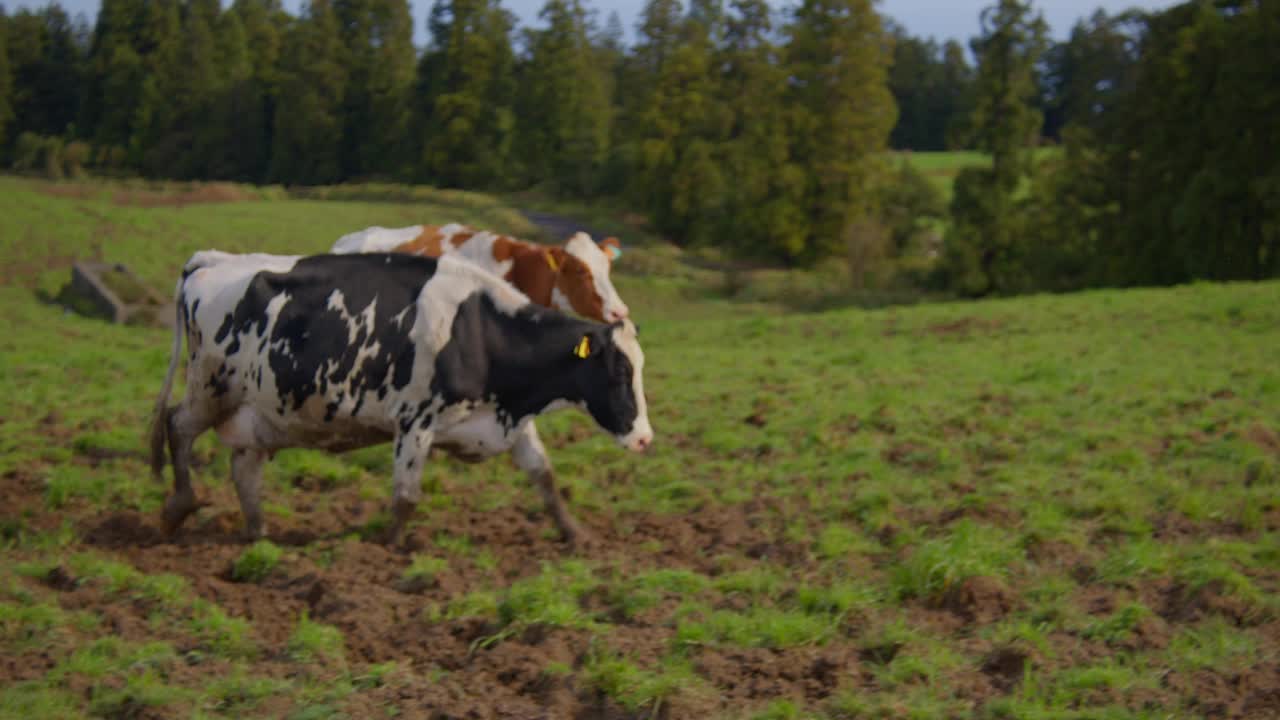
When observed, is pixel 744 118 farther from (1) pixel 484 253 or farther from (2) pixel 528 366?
(2) pixel 528 366

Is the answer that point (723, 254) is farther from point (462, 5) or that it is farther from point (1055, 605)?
point (1055, 605)

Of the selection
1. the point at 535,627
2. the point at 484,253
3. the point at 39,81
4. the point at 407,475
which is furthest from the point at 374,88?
the point at 535,627

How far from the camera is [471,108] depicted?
60.4 m

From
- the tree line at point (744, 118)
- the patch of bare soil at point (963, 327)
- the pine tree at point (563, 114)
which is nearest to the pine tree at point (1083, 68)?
the tree line at point (744, 118)

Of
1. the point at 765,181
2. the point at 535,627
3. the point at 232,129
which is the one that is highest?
the point at 232,129

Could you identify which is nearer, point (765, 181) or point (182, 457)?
point (182, 457)

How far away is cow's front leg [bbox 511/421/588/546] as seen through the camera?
7633 mm

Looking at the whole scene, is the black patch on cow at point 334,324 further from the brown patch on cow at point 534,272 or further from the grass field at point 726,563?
the brown patch on cow at point 534,272

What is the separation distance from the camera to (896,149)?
85375 millimetres

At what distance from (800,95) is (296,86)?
3404cm

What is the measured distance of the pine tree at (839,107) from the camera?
40.3m

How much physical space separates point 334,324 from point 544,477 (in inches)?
65.8

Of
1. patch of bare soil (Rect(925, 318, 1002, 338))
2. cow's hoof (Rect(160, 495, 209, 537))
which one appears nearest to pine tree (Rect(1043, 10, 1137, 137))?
patch of bare soil (Rect(925, 318, 1002, 338))

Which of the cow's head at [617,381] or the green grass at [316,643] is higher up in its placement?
the cow's head at [617,381]
